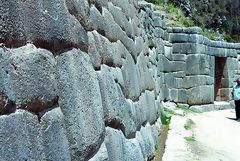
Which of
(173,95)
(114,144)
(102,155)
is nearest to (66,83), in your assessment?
(102,155)

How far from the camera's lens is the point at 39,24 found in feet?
7.32

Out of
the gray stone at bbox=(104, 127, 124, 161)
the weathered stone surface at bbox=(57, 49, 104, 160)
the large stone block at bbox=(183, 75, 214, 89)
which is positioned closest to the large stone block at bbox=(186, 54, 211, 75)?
the large stone block at bbox=(183, 75, 214, 89)

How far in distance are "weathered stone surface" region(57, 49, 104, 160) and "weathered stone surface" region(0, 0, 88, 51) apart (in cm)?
10

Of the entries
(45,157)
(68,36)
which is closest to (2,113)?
(45,157)

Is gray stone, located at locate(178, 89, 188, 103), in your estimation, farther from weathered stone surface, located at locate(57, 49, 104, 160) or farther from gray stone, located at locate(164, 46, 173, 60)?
weathered stone surface, located at locate(57, 49, 104, 160)

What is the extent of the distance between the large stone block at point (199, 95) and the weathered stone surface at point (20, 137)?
11020 mm

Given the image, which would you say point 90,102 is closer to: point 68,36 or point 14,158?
point 68,36

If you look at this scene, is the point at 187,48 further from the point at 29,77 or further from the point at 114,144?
the point at 29,77

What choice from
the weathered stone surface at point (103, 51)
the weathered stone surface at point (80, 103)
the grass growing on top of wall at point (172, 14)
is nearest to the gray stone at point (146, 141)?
the weathered stone surface at point (103, 51)

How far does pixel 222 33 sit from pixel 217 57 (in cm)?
421

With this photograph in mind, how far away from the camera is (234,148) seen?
7.04 metres

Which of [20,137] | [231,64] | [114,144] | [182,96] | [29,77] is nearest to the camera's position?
[20,137]

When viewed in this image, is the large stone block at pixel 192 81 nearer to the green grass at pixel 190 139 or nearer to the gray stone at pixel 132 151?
the green grass at pixel 190 139

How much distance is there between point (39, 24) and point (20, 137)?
53 centimetres
